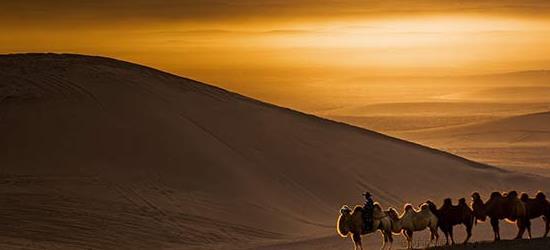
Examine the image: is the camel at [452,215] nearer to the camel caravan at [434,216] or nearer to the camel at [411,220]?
the camel caravan at [434,216]

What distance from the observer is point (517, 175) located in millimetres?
44812

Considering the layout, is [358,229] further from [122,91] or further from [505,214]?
[122,91]

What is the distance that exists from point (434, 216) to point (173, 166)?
588 inches

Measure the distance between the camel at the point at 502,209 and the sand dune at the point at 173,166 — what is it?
821 cm

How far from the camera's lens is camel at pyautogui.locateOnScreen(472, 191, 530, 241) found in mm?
23312

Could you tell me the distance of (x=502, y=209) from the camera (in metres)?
23.4

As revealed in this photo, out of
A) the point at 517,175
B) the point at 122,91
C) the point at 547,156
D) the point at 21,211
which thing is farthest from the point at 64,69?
the point at 547,156

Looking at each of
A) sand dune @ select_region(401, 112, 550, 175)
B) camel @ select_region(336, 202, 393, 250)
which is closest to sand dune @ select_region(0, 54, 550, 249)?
camel @ select_region(336, 202, 393, 250)

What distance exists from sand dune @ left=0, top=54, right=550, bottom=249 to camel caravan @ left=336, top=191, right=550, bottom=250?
7.68 metres

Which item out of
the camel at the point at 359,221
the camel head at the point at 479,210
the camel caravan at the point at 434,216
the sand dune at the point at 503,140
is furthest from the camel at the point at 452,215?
the sand dune at the point at 503,140

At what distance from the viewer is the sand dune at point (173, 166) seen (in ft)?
103

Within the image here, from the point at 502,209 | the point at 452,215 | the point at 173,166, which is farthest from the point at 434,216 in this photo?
the point at 173,166

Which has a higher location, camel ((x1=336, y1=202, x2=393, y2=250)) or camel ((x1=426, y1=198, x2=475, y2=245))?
camel ((x1=426, y1=198, x2=475, y2=245))

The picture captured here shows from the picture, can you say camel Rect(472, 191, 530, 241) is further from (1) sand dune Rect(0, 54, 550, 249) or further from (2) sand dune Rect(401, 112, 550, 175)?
(2) sand dune Rect(401, 112, 550, 175)
